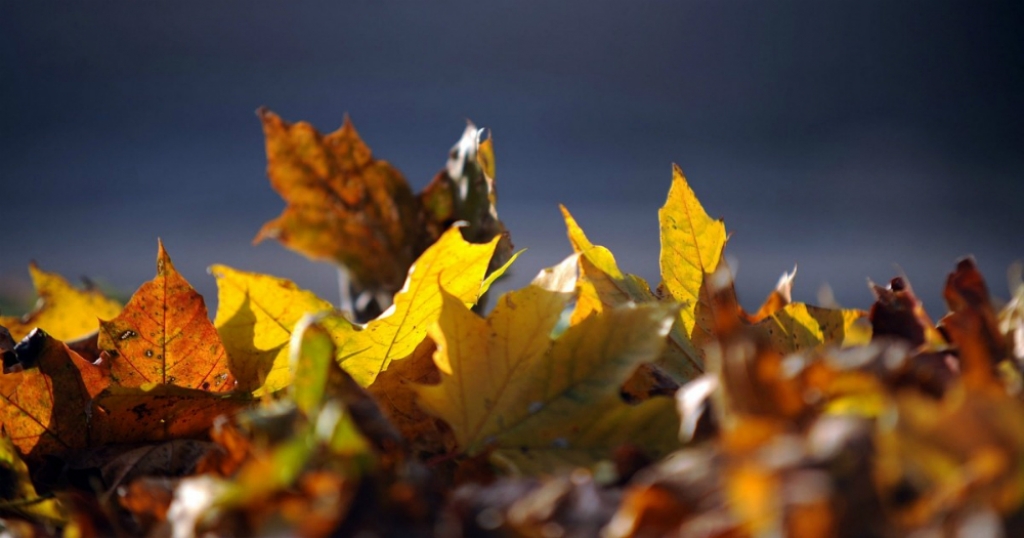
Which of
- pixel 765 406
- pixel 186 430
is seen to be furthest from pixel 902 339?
pixel 186 430

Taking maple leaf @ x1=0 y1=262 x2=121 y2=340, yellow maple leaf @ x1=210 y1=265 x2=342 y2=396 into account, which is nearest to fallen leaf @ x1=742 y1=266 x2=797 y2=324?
yellow maple leaf @ x1=210 y1=265 x2=342 y2=396

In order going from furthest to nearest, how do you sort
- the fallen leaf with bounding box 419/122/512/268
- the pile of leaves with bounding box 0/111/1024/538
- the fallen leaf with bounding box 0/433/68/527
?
the fallen leaf with bounding box 419/122/512/268 → the fallen leaf with bounding box 0/433/68/527 → the pile of leaves with bounding box 0/111/1024/538

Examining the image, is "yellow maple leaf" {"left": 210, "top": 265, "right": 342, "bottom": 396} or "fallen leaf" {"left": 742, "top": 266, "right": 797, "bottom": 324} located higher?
"fallen leaf" {"left": 742, "top": 266, "right": 797, "bottom": 324}

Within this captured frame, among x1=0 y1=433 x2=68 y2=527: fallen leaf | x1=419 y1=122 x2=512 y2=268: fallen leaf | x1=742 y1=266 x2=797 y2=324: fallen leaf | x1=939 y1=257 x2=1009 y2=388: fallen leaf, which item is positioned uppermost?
x1=419 y1=122 x2=512 y2=268: fallen leaf

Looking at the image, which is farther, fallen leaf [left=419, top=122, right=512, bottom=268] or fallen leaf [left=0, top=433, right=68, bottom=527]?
fallen leaf [left=419, top=122, right=512, bottom=268]

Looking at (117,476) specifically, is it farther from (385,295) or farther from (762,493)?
(762,493)

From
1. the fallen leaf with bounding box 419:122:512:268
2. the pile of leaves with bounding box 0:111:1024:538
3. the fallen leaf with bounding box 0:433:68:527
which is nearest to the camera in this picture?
the pile of leaves with bounding box 0:111:1024:538

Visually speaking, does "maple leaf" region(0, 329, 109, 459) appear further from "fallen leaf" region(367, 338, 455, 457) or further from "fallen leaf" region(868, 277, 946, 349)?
"fallen leaf" region(868, 277, 946, 349)
